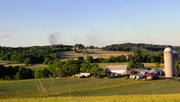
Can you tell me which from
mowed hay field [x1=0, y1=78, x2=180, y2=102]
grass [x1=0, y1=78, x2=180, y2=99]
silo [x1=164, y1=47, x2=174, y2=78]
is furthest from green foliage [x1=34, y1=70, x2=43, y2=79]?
mowed hay field [x1=0, y1=78, x2=180, y2=102]

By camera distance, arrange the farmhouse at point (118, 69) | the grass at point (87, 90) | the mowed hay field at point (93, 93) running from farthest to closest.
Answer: the farmhouse at point (118, 69) → the grass at point (87, 90) → the mowed hay field at point (93, 93)

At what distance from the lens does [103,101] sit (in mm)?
15500

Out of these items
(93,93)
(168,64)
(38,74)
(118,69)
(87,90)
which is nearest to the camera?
(93,93)

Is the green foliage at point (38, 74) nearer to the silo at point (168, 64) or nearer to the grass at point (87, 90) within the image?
the grass at point (87, 90)

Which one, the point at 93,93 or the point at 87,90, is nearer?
the point at 93,93

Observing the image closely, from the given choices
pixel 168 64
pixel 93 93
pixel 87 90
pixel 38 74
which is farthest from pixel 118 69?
pixel 93 93

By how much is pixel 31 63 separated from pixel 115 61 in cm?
3364

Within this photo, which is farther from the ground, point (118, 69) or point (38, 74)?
point (118, 69)

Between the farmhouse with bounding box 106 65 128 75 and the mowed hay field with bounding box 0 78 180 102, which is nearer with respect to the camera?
the mowed hay field with bounding box 0 78 180 102

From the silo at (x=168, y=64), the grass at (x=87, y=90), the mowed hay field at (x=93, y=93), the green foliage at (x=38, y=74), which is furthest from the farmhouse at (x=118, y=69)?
the mowed hay field at (x=93, y=93)

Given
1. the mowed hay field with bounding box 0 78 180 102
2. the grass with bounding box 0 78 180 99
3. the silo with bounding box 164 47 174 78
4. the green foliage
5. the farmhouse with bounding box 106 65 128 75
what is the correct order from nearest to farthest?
the mowed hay field with bounding box 0 78 180 102 → the grass with bounding box 0 78 180 99 → the silo with bounding box 164 47 174 78 → the green foliage → the farmhouse with bounding box 106 65 128 75

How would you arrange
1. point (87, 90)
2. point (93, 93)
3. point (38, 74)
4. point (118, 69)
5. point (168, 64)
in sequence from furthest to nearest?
point (118, 69) → point (38, 74) → point (168, 64) → point (87, 90) → point (93, 93)

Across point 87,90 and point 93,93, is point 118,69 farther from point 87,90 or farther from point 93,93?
point 93,93

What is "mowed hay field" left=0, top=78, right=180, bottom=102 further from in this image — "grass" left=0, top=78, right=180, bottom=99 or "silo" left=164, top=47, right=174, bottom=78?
"silo" left=164, top=47, right=174, bottom=78
